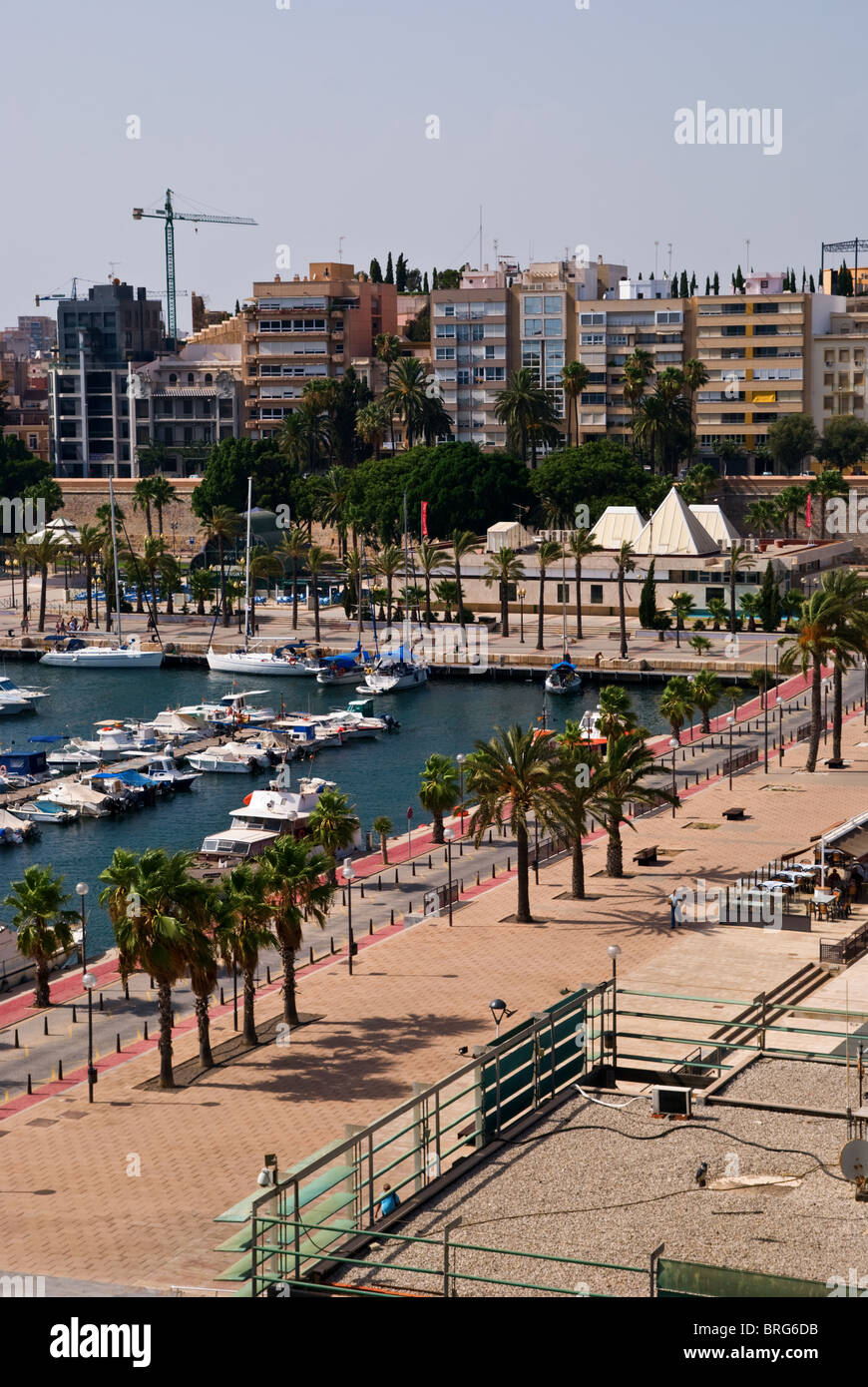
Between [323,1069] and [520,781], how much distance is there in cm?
1675

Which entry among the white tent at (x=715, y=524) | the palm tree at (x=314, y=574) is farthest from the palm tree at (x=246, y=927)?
the white tent at (x=715, y=524)

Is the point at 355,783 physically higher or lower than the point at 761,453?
lower

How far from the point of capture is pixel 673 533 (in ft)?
501

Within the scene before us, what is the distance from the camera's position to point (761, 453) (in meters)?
200

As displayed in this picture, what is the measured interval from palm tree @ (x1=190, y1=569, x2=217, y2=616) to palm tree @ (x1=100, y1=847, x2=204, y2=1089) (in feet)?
372

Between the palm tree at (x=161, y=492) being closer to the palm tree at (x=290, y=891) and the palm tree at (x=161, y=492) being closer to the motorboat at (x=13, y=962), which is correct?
the motorboat at (x=13, y=962)

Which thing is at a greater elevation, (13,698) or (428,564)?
(428,564)

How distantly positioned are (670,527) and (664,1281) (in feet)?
423

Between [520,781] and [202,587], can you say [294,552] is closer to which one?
[202,587]

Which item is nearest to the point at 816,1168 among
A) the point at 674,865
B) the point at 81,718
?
the point at 674,865

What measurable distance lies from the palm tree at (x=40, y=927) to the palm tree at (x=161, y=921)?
30.2 feet

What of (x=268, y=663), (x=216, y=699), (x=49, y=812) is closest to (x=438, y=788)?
(x=49, y=812)

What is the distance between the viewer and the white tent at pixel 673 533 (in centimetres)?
15162
